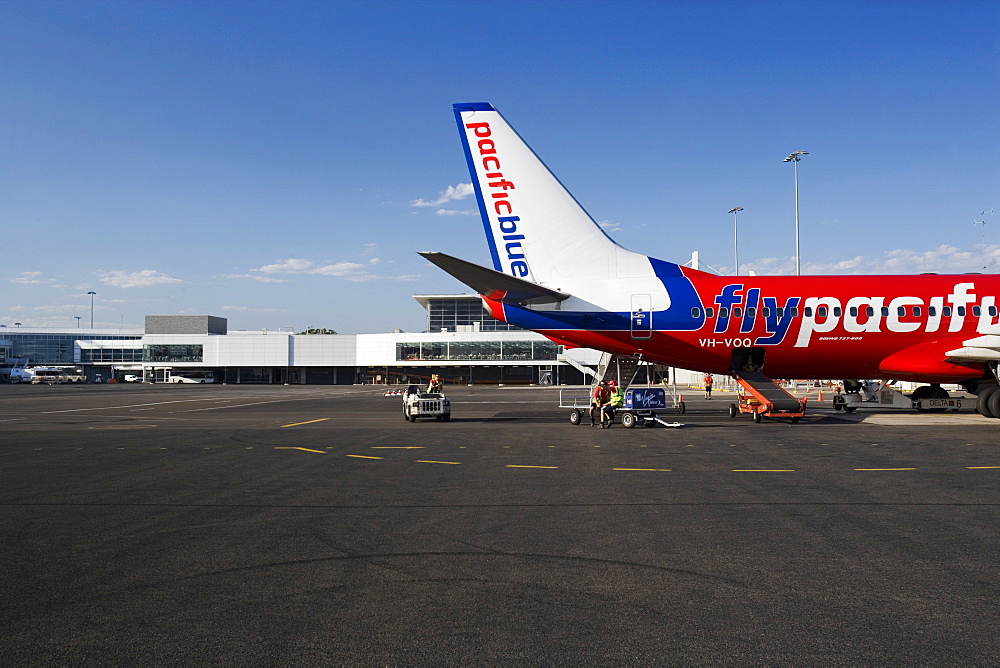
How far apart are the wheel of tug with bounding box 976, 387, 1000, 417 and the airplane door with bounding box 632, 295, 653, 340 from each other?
1408 centimetres

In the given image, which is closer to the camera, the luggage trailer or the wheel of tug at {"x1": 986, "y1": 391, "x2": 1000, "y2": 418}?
the luggage trailer

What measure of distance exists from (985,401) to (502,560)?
2861 cm

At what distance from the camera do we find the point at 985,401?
1137 inches

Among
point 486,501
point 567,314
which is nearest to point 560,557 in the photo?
point 486,501

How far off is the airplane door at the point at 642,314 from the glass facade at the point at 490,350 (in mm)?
92710

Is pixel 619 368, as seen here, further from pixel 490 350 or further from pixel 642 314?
pixel 490 350

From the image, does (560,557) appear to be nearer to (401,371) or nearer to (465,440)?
(465,440)

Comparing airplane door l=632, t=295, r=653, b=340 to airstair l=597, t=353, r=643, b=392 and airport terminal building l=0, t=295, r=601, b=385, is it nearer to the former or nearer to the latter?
airstair l=597, t=353, r=643, b=392

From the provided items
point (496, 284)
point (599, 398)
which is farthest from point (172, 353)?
point (599, 398)

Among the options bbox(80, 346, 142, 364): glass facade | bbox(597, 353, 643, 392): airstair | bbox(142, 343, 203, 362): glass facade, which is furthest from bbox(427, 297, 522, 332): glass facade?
bbox(597, 353, 643, 392): airstair

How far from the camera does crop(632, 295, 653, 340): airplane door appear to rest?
28.3 m

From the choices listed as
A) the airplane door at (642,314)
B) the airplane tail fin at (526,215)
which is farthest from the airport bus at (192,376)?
the airplane door at (642,314)

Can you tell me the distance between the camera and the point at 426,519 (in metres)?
10.6

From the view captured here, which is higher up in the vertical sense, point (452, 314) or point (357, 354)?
point (452, 314)
